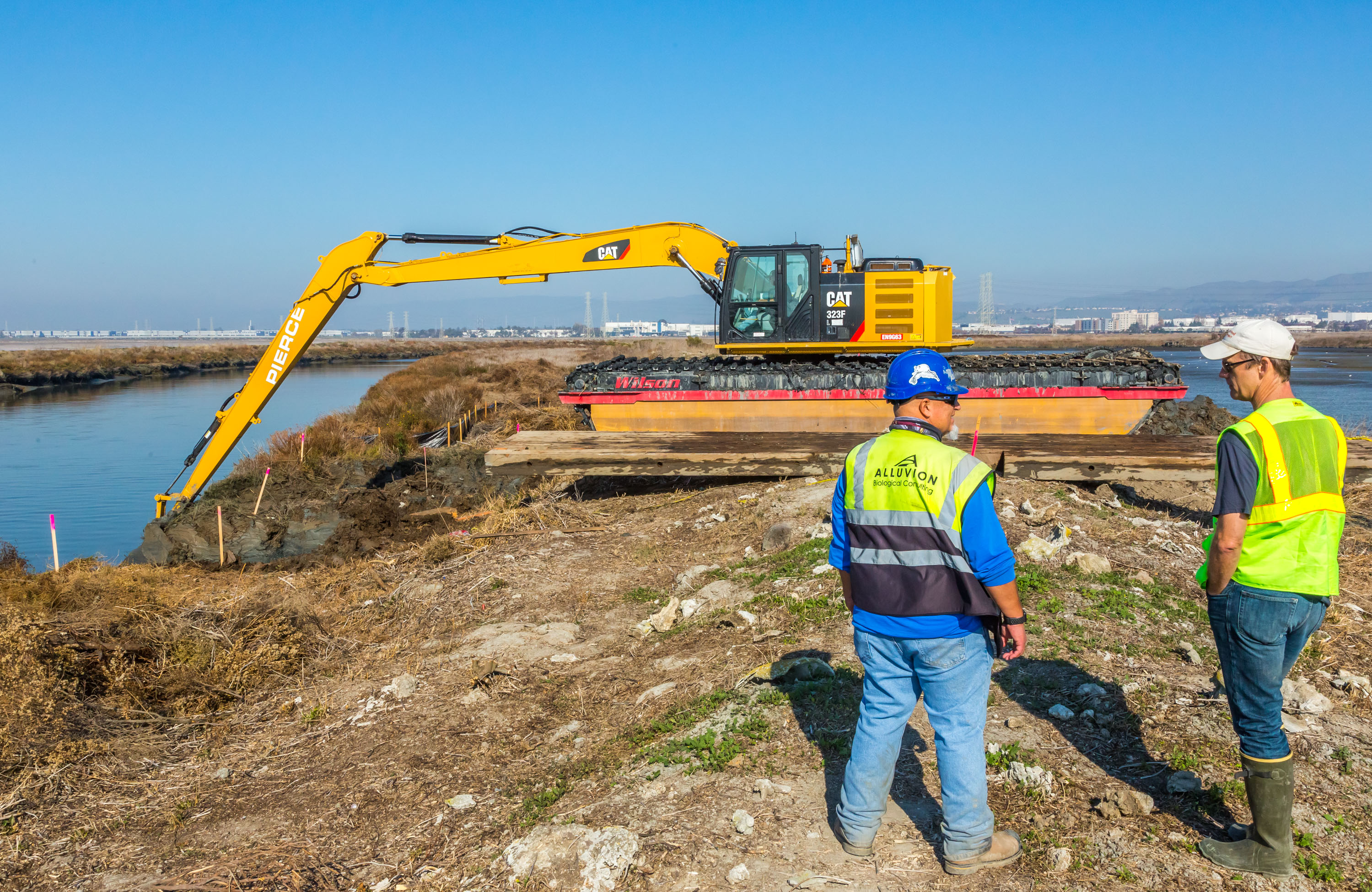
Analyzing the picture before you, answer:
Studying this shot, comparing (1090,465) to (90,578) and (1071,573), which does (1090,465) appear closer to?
(1071,573)

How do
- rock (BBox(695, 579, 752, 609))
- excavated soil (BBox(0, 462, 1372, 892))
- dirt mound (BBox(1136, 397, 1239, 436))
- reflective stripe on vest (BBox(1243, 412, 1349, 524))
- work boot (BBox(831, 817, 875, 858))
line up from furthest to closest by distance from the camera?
dirt mound (BBox(1136, 397, 1239, 436))
rock (BBox(695, 579, 752, 609))
excavated soil (BBox(0, 462, 1372, 892))
work boot (BBox(831, 817, 875, 858))
reflective stripe on vest (BBox(1243, 412, 1349, 524))

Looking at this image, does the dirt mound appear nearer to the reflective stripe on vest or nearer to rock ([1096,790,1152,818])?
rock ([1096,790,1152,818])

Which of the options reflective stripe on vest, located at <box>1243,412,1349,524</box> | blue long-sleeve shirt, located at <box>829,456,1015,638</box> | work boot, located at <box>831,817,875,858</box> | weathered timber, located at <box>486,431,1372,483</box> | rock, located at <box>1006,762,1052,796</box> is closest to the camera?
blue long-sleeve shirt, located at <box>829,456,1015,638</box>

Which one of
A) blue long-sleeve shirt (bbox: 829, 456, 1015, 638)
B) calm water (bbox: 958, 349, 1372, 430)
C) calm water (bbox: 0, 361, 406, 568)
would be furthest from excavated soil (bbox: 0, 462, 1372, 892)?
calm water (bbox: 958, 349, 1372, 430)

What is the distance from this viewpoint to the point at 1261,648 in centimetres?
319

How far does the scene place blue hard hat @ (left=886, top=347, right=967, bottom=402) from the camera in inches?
126

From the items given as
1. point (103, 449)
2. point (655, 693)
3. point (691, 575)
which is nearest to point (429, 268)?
point (691, 575)

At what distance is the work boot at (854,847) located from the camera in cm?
341

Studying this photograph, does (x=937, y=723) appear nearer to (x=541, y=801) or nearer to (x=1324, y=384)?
(x=541, y=801)

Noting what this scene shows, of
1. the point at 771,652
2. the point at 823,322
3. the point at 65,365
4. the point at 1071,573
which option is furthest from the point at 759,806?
the point at 65,365

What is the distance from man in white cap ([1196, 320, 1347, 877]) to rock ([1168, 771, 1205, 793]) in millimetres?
481

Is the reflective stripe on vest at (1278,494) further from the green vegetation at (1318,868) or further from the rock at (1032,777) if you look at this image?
the rock at (1032,777)

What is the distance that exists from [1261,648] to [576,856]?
106 inches

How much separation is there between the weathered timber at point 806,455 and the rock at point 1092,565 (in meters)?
3.52
